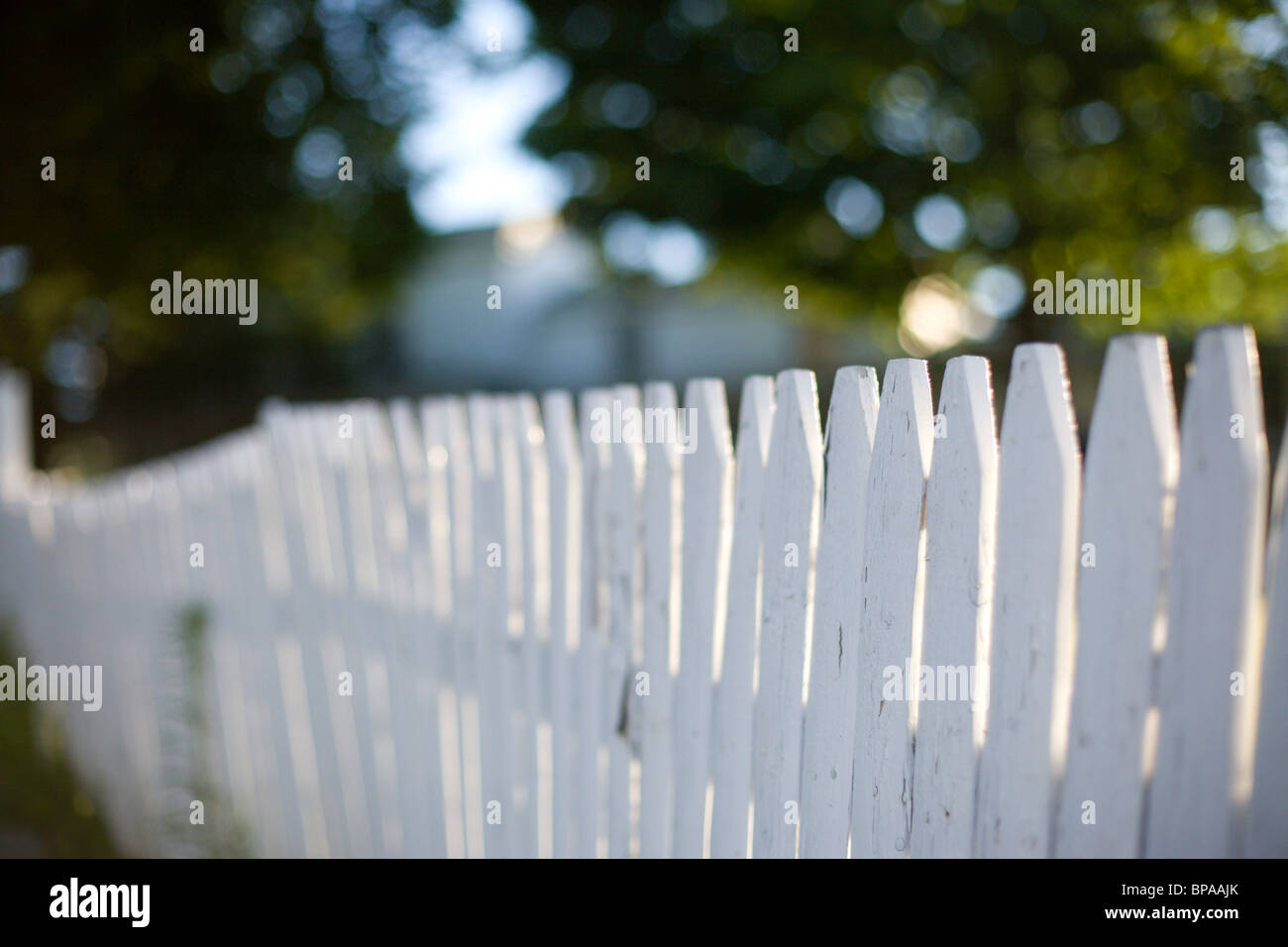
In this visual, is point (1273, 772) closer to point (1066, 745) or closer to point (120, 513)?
point (1066, 745)

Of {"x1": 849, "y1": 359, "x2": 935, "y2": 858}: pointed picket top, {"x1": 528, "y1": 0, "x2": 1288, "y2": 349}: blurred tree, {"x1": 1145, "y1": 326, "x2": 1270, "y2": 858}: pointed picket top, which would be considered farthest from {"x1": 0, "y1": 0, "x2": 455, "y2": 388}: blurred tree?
{"x1": 1145, "y1": 326, "x2": 1270, "y2": 858}: pointed picket top

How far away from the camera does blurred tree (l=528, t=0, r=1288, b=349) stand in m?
8.20

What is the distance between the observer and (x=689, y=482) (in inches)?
82.8

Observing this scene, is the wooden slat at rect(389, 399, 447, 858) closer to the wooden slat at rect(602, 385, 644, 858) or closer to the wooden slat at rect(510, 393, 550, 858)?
the wooden slat at rect(510, 393, 550, 858)

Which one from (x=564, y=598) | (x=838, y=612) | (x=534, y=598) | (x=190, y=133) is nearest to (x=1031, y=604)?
(x=838, y=612)

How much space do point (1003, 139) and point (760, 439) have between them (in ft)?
27.7

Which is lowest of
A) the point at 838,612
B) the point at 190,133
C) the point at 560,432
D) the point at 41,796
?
the point at 41,796

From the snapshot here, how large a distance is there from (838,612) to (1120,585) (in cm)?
54

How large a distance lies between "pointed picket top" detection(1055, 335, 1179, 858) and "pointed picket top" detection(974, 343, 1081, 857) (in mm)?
27

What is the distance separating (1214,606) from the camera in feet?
3.98

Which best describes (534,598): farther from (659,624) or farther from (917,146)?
(917,146)

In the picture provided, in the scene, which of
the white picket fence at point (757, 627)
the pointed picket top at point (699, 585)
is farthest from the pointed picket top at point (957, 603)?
the pointed picket top at point (699, 585)

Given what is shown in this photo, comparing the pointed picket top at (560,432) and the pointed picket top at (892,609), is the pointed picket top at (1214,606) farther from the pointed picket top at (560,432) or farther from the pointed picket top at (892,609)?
the pointed picket top at (560,432)
